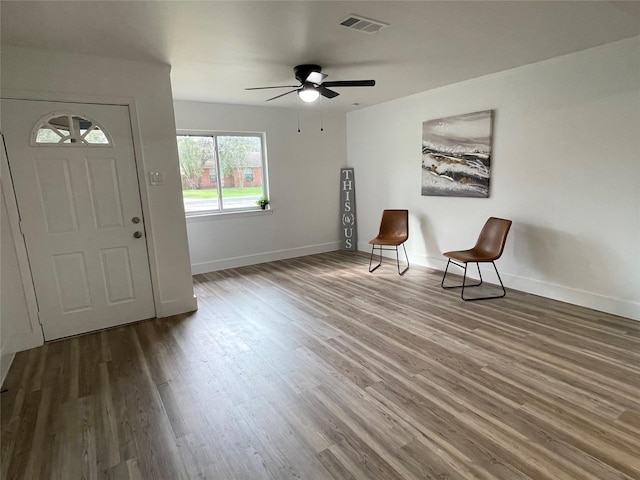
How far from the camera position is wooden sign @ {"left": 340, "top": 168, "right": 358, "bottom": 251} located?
6.44 meters

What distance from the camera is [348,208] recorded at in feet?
21.4

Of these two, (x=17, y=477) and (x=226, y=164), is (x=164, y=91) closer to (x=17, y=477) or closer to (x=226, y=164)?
(x=226, y=164)

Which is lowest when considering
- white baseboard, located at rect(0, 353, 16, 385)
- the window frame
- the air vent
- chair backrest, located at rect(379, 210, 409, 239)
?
white baseboard, located at rect(0, 353, 16, 385)

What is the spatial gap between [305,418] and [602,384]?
197cm

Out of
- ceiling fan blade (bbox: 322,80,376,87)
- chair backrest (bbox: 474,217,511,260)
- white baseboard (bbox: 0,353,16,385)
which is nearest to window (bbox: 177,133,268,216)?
ceiling fan blade (bbox: 322,80,376,87)

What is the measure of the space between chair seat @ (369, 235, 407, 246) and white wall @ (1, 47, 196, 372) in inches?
104

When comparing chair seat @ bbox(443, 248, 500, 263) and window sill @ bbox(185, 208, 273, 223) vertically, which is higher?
window sill @ bbox(185, 208, 273, 223)

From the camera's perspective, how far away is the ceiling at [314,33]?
7.41ft

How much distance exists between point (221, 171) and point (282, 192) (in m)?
1.06

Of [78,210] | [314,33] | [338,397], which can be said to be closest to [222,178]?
[78,210]

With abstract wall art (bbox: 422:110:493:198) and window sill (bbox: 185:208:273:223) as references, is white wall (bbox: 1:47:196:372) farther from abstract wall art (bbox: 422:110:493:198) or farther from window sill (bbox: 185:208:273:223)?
abstract wall art (bbox: 422:110:493:198)

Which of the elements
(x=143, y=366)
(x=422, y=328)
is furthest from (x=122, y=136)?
(x=422, y=328)

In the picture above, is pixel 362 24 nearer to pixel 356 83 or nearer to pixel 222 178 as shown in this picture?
pixel 356 83

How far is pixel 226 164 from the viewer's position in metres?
5.48
